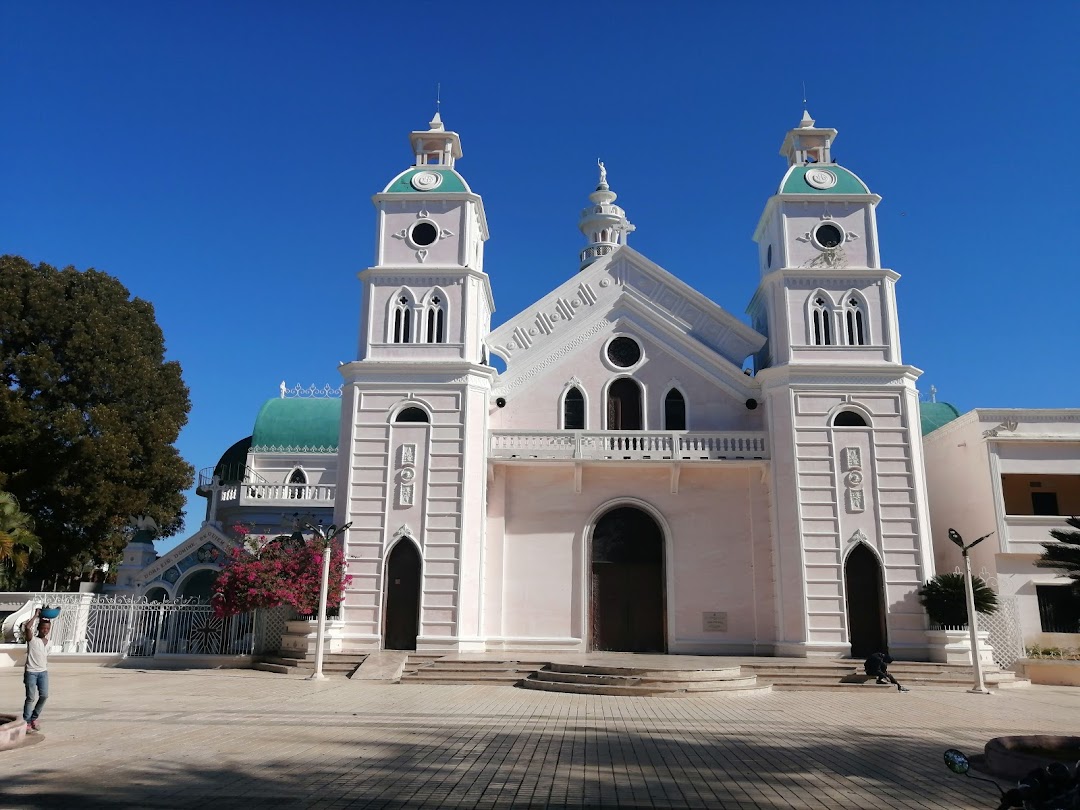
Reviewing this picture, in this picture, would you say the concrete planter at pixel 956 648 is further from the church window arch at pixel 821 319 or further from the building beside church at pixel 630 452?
the church window arch at pixel 821 319

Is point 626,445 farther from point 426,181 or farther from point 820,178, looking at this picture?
point 820,178

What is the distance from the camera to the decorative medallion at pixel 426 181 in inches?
963

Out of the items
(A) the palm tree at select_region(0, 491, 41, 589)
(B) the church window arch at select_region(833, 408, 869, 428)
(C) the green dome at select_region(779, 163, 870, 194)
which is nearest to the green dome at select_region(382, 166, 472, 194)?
(C) the green dome at select_region(779, 163, 870, 194)

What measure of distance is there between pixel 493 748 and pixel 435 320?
49.6 ft

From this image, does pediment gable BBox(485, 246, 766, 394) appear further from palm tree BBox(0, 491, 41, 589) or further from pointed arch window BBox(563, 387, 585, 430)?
palm tree BBox(0, 491, 41, 589)

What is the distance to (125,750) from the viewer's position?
9.40 meters

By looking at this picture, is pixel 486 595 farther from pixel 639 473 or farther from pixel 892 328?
pixel 892 328

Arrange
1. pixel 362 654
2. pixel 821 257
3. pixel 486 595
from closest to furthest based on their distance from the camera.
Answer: pixel 362 654 < pixel 486 595 < pixel 821 257

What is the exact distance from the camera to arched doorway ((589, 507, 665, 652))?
2241 cm

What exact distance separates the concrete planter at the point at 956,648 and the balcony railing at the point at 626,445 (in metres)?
6.02

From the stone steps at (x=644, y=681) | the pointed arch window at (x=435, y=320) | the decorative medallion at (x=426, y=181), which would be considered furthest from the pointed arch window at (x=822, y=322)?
the pointed arch window at (x=435, y=320)

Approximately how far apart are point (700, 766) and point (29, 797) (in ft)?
20.7


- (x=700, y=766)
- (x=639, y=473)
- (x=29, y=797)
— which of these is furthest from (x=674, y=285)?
(x=29, y=797)

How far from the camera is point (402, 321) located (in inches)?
922
